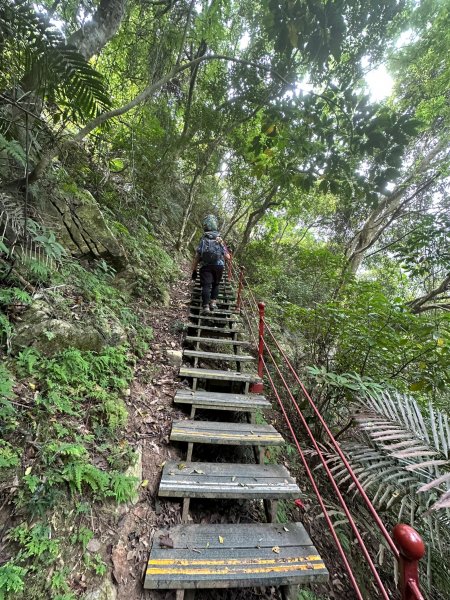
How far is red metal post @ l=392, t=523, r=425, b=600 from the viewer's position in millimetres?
994

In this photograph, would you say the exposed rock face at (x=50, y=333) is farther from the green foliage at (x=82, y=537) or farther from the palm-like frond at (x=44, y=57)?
the palm-like frond at (x=44, y=57)

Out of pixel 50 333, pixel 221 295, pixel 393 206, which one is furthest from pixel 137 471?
pixel 393 206

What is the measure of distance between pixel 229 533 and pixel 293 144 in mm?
3979

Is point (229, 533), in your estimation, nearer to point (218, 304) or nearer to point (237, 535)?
point (237, 535)

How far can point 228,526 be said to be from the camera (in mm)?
2166

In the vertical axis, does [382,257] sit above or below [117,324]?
above

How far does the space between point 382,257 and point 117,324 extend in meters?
10.3

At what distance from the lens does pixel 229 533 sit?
2100mm

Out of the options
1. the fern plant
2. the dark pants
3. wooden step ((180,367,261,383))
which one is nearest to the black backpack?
the dark pants

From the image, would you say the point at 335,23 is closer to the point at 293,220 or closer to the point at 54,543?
the point at 54,543

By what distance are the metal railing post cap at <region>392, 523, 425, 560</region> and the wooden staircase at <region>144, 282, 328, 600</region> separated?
128 centimetres

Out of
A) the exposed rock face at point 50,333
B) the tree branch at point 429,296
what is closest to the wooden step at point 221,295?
the exposed rock face at point 50,333

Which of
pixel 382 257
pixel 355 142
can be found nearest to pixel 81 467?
pixel 355 142

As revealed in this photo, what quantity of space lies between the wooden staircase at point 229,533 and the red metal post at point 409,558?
1.18m
